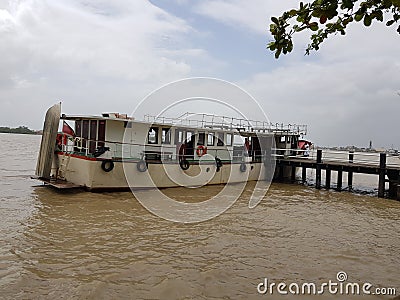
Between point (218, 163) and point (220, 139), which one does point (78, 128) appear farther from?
point (220, 139)

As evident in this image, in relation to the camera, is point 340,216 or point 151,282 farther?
point 340,216

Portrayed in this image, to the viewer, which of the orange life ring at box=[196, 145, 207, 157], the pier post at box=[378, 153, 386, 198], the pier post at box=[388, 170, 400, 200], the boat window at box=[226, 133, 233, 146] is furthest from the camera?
the boat window at box=[226, 133, 233, 146]

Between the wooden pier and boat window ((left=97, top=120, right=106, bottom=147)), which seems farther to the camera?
the wooden pier

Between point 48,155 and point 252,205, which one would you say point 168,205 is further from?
point 48,155

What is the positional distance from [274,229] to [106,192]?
711 cm

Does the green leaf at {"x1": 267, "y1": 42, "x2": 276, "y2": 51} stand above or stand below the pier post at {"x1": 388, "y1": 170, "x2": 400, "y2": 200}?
above

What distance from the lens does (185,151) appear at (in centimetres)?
1731

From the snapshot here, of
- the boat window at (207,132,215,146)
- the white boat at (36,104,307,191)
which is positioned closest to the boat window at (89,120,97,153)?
the white boat at (36,104,307,191)

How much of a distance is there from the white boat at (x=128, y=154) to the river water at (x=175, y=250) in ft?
4.54

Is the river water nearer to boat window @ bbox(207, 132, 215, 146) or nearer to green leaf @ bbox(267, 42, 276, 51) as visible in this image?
green leaf @ bbox(267, 42, 276, 51)

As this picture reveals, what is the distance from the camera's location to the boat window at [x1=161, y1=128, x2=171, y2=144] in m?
16.1

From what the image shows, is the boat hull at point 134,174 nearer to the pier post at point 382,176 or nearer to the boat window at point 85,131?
the boat window at point 85,131

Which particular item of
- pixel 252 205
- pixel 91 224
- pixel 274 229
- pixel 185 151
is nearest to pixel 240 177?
pixel 185 151

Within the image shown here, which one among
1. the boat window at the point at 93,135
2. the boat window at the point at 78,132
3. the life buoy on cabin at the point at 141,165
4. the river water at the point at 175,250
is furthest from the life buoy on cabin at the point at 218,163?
the boat window at the point at 78,132
